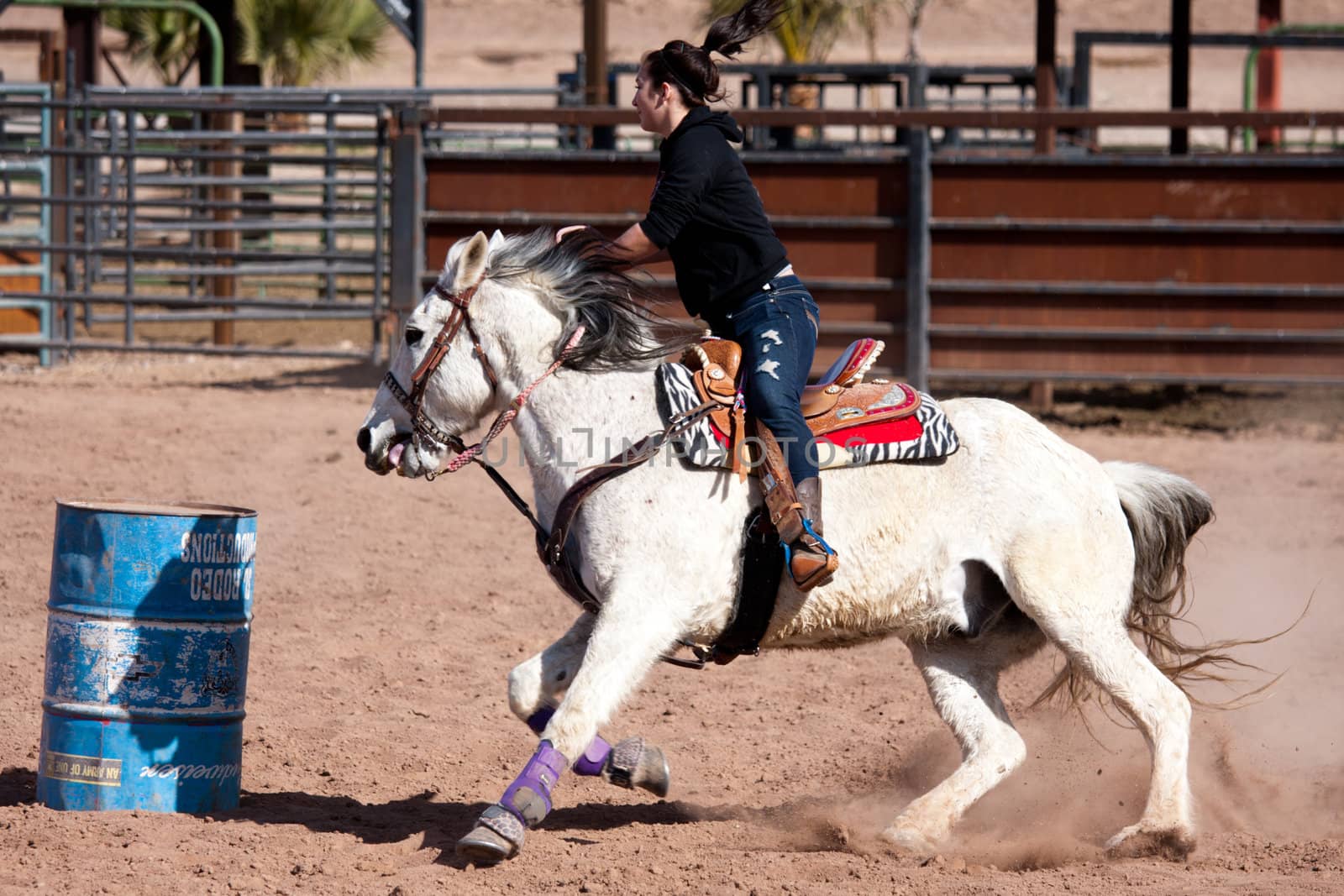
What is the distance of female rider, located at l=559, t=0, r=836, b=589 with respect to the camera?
4270 mm

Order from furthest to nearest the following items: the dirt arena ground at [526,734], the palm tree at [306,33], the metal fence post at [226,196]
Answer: the palm tree at [306,33] < the metal fence post at [226,196] < the dirt arena ground at [526,734]

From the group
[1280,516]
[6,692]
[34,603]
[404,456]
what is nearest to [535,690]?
[404,456]

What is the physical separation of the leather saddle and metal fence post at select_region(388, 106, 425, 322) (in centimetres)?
723

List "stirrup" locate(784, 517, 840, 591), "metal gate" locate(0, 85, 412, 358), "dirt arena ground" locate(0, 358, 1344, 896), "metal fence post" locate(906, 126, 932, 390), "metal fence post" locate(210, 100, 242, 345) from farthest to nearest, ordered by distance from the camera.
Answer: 1. "metal fence post" locate(210, 100, 242, 345)
2. "metal gate" locate(0, 85, 412, 358)
3. "metal fence post" locate(906, 126, 932, 390)
4. "stirrup" locate(784, 517, 840, 591)
5. "dirt arena ground" locate(0, 358, 1344, 896)

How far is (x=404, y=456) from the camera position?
14.5 feet

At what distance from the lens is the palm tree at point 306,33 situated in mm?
29375

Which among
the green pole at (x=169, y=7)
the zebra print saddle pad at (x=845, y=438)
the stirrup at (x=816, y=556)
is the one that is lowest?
the stirrup at (x=816, y=556)

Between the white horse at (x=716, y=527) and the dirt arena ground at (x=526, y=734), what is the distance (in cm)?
33

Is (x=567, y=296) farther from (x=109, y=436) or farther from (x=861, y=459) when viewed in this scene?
(x=109, y=436)

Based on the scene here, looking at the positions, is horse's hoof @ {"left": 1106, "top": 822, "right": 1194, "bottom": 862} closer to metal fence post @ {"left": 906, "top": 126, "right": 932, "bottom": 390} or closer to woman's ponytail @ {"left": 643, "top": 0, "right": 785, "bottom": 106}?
woman's ponytail @ {"left": 643, "top": 0, "right": 785, "bottom": 106}

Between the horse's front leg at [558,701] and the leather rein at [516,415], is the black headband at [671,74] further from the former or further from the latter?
the horse's front leg at [558,701]

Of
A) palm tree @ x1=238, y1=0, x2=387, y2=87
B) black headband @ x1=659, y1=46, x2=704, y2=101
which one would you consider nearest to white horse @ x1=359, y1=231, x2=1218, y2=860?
black headband @ x1=659, y1=46, x2=704, y2=101

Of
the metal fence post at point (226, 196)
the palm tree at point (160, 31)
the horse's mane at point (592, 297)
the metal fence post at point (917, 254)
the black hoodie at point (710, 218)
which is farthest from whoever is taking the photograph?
the palm tree at point (160, 31)

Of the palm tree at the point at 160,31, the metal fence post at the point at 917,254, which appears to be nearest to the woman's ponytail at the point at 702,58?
the metal fence post at the point at 917,254
